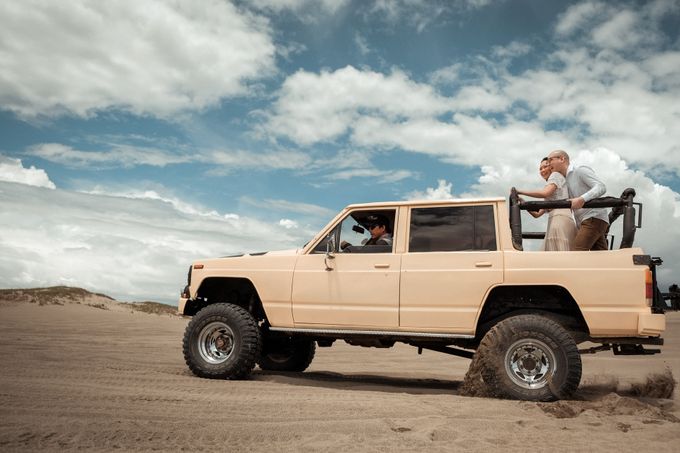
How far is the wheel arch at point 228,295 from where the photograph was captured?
703cm

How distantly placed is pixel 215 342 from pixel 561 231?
4215 millimetres

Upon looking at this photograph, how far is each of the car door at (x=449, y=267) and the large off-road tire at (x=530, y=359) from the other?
0.36m

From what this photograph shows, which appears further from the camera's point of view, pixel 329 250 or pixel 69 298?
pixel 69 298

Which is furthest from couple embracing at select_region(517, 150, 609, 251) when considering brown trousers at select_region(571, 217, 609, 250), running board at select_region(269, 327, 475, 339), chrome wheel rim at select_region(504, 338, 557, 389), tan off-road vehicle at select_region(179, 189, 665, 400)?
running board at select_region(269, 327, 475, 339)

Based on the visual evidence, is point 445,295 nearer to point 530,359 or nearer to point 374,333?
point 374,333

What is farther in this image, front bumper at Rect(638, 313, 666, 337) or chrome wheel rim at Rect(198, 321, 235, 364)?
chrome wheel rim at Rect(198, 321, 235, 364)

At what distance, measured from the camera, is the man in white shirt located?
18.5ft

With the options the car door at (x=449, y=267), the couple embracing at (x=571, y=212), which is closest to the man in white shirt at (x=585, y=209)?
the couple embracing at (x=571, y=212)

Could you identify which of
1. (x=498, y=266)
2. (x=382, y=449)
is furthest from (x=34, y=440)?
(x=498, y=266)

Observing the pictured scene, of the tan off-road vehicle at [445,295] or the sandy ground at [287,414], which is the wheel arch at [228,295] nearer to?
the tan off-road vehicle at [445,295]

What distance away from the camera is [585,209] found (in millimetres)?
5801

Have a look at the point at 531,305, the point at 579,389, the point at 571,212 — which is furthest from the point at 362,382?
the point at 571,212

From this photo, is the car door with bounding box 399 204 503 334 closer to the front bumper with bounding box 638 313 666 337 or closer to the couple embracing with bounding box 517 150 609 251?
the couple embracing with bounding box 517 150 609 251

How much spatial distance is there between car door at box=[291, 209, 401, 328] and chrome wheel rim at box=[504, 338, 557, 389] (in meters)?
1.25
